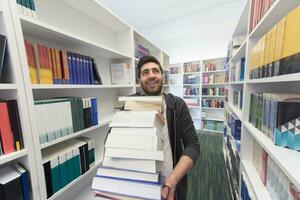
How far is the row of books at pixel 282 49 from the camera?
1.82ft

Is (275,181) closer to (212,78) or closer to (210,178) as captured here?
(210,178)

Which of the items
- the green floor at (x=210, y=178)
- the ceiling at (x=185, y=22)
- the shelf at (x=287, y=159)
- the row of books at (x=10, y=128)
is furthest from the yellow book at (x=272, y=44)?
the ceiling at (x=185, y=22)

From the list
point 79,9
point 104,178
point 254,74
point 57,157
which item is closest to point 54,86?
point 57,157

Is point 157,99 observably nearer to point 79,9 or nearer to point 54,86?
point 54,86

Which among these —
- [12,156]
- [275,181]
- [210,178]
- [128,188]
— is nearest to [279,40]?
[275,181]

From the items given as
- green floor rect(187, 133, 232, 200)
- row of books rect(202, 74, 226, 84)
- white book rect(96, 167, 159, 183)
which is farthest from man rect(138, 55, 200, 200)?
row of books rect(202, 74, 226, 84)

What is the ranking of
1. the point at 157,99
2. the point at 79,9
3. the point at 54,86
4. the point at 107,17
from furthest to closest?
the point at 107,17 → the point at 79,9 → the point at 54,86 → the point at 157,99

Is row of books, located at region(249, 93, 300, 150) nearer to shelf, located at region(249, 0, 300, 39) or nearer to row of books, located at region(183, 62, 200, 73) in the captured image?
shelf, located at region(249, 0, 300, 39)

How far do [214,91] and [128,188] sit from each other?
4061 mm

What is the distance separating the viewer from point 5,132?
0.76 metres

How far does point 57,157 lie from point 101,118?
2.58ft

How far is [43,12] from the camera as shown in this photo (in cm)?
119

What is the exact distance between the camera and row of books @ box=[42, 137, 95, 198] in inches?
39.5

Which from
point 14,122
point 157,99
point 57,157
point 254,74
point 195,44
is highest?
point 195,44
